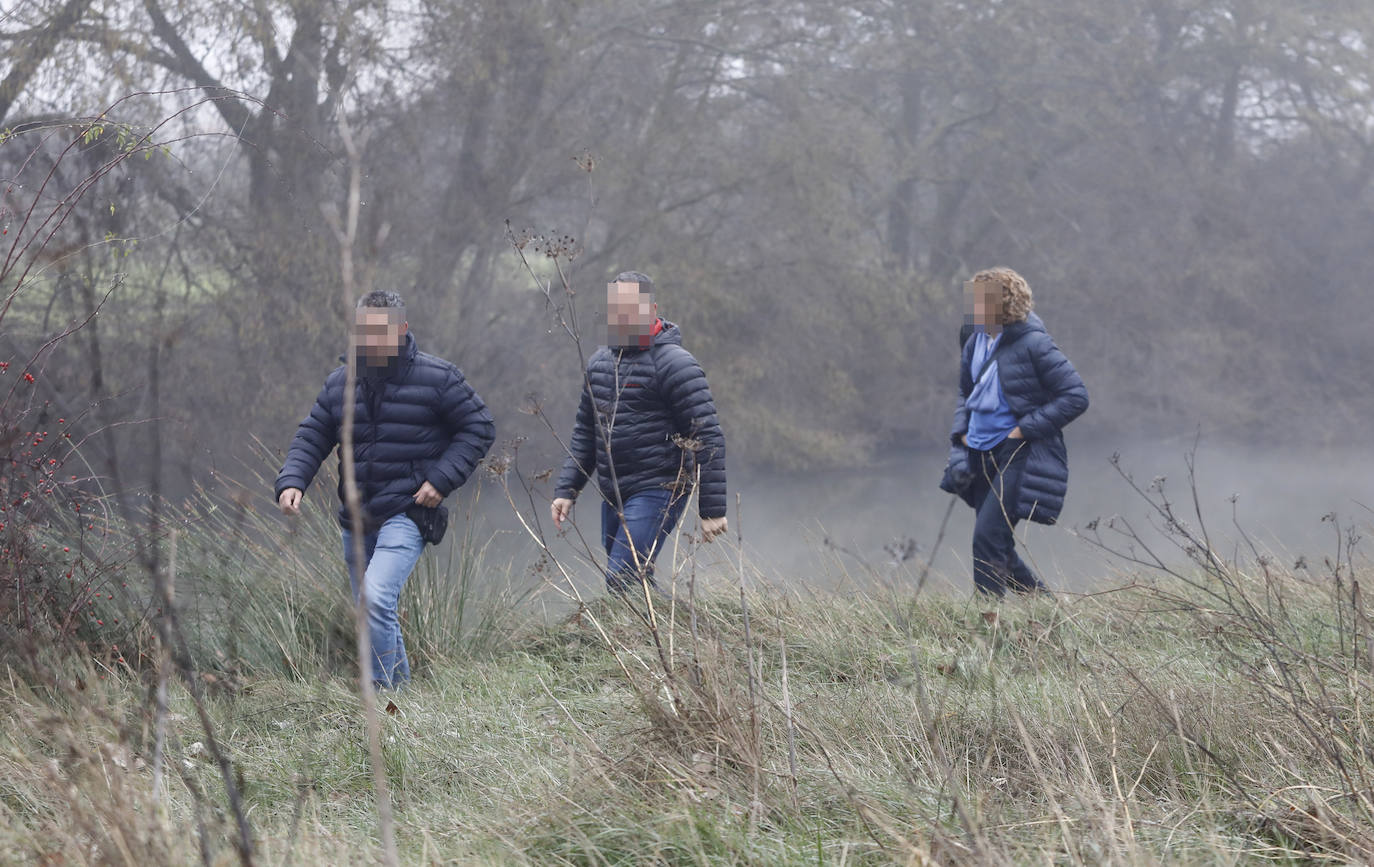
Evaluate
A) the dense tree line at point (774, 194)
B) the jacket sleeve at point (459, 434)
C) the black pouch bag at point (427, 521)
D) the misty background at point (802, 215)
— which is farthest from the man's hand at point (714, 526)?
the dense tree line at point (774, 194)

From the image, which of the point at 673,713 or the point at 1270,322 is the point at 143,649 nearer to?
the point at 673,713

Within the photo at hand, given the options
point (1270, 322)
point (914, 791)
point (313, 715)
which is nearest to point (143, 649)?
point (313, 715)

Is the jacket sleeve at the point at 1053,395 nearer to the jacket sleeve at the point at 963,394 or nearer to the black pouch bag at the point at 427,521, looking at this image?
the jacket sleeve at the point at 963,394

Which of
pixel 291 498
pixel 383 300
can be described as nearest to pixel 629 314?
pixel 383 300

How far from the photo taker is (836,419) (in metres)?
19.8

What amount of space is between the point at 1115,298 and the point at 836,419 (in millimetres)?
6279

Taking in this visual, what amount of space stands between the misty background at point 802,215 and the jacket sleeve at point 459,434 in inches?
158

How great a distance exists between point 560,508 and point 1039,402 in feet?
6.52

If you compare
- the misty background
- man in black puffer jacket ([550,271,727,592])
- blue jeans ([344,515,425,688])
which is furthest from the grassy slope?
the misty background

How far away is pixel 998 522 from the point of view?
506 cm

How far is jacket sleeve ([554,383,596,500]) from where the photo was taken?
4766 millimetres

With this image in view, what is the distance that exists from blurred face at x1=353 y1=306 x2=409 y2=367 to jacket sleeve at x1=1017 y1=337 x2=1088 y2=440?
8.15 ft

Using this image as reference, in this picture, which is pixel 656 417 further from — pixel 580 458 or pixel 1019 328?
pixel 1019 328

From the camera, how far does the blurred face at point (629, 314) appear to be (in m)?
4.35
